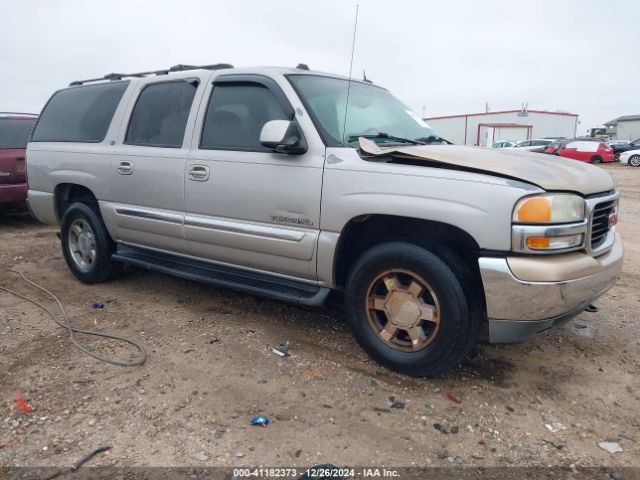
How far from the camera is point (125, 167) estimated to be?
445cm

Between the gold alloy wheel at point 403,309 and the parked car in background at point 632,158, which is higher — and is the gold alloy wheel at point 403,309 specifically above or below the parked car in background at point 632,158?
below

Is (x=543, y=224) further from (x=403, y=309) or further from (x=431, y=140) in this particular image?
(x=431, y=140)

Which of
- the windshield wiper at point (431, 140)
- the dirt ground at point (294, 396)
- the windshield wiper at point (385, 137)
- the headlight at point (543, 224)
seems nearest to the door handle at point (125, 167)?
the dirt ground at point (294, 396)

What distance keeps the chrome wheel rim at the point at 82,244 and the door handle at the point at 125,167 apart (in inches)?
31.3

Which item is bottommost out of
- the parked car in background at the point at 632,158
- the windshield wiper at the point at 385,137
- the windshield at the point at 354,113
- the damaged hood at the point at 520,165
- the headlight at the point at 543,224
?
the headlight at the point at 543,224

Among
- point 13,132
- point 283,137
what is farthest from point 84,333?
point 13,132

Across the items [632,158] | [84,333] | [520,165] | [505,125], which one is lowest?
[84,333]

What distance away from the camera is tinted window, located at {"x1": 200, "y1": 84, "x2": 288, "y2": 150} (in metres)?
3.73

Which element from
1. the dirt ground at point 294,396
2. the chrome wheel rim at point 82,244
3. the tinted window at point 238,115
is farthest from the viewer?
the chrome wheel rim at point 82,244

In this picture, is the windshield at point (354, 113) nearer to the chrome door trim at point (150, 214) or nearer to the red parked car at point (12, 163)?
the chrome door trim at point (150, 214)

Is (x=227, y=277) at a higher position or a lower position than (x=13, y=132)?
lower

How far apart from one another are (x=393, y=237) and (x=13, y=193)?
674 cm

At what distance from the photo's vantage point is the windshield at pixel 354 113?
3.53 metres

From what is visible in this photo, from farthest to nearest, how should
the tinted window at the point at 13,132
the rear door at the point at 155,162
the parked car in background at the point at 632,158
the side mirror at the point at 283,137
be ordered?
the parked car in background at the point at 632,158 → the tinted window at the point at 13,132 → the rear door at the point at 155,162 → the side mirror at the point at 283,137
